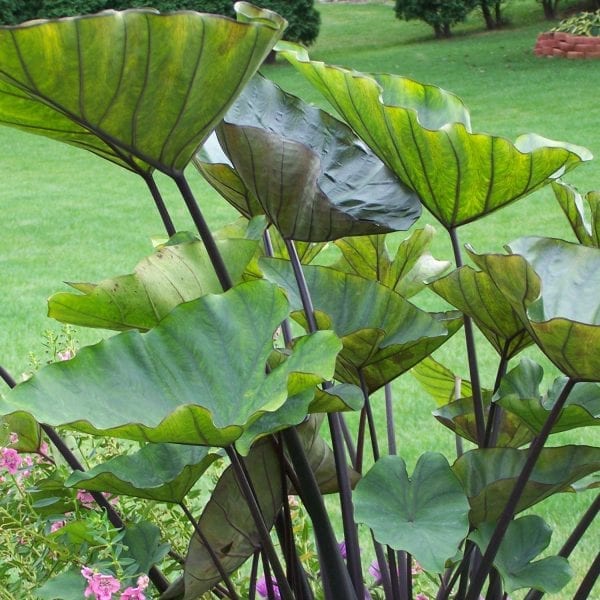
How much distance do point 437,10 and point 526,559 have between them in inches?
555

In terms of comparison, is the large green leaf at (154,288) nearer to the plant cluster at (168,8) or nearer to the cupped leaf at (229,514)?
the cupped leaf at (229,514)

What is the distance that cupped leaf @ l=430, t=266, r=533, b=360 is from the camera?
3.70 feet

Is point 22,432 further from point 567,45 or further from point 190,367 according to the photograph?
point 567,45

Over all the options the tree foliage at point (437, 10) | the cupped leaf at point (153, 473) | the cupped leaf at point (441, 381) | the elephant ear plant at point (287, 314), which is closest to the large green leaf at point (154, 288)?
the elephant ear plant at point (287, 314)

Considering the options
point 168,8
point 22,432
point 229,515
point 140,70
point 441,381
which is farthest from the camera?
point 168,8

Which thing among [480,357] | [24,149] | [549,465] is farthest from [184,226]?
[549,465]

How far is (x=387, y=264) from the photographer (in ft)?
5.23

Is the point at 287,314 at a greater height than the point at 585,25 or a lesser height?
greater

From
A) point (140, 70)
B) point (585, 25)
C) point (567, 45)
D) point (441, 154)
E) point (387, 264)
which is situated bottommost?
point (567, 45)

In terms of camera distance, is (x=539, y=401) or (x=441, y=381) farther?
(x=441, y=381)

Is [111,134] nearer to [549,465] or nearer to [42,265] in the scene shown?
[549,465]

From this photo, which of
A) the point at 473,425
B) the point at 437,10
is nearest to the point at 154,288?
the point at 473,425

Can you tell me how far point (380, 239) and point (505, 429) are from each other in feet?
1.13

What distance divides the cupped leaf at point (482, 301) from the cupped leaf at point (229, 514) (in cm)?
28
